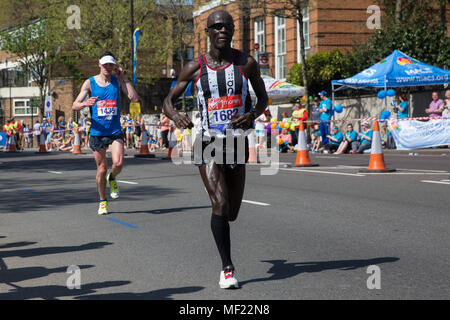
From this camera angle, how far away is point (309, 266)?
19.0ft

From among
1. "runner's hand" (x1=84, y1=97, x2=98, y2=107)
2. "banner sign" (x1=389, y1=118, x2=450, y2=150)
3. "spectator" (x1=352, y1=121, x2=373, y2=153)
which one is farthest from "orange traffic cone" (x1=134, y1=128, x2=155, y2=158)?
"runner's hand" (x1=84, y1=97, x2=98, y2=107)

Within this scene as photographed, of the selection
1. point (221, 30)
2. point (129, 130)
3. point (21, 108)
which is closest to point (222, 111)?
point (221, 30)

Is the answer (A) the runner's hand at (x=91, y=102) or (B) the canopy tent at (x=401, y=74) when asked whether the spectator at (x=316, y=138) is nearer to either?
(B) the canopy tent at (x=401, y=74)

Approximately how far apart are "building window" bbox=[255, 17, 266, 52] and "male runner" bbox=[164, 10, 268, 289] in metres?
36.0

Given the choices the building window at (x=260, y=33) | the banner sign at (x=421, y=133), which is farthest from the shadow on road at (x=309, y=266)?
the building window at (x=260, y=33)

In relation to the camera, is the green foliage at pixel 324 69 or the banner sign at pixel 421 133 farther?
the green foliage at pixel 324 69

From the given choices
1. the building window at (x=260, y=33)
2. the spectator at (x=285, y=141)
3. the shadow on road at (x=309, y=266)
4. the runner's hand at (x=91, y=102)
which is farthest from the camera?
the building window at (x=260, y=33)

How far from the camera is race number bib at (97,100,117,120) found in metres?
9.43

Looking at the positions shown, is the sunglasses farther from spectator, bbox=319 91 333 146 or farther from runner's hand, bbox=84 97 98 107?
spectator, bbox=319 91 333 146

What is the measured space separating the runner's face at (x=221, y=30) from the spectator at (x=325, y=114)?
1965 cm

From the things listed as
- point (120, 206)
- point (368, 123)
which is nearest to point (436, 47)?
point (368, 123)

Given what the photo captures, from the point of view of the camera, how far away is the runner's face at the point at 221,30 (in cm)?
530

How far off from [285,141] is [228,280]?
20976mm
